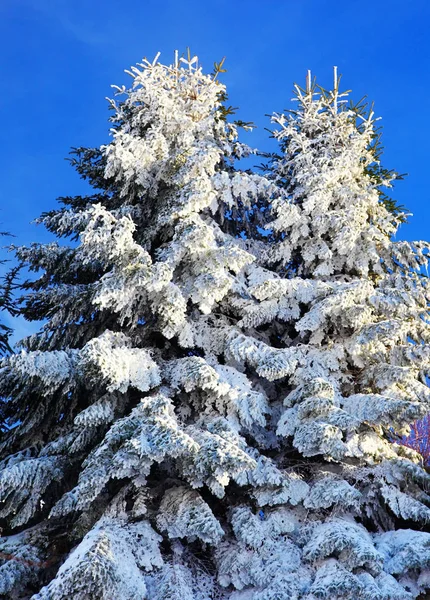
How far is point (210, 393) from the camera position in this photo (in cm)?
666

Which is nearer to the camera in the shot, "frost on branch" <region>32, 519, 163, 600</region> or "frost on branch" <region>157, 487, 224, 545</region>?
"frost on branch" <region>32, 519, 163, 600</region>

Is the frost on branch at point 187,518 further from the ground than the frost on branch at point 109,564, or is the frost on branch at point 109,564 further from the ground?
the frost on branch at point 187,518

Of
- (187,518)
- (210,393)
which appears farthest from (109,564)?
(210,393)

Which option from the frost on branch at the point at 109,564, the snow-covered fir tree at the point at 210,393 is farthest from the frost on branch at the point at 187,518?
the frost on branch at the point at 109,564

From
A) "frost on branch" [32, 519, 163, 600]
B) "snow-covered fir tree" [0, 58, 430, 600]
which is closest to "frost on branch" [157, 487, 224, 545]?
"snow-covered fir tree" [0, 58, 430, 600]

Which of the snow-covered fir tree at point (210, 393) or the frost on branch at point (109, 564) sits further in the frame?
the snow-covered fir tree at point (210, 393)

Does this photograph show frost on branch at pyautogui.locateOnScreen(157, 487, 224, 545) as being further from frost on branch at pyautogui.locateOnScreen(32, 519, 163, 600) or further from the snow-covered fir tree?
frost on branch at pyautogui.locateOnScreen(32, 519, 163, 600)

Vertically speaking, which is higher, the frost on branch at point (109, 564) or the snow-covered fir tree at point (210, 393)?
the snow-covered fir tree at point (210, 393)

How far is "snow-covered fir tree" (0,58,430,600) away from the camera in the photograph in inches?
215

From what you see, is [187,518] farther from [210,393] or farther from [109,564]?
[210,393]

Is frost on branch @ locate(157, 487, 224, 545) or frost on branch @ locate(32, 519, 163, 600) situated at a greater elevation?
frost on branch @ locate(157, 487, 224, 545)

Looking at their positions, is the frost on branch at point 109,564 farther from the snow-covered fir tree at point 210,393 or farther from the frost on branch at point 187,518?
the frost on branch at point 187,518

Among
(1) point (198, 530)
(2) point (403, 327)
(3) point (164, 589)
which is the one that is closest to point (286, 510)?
(1) point (198, 530)

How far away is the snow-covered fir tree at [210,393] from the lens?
546cm
